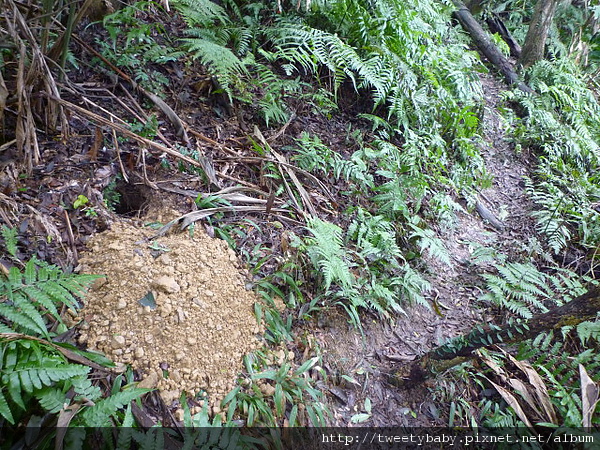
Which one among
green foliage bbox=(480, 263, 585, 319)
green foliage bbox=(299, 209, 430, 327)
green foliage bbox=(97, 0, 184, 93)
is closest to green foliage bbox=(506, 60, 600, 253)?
green foliage bbox=(480, 263, 585, 319)

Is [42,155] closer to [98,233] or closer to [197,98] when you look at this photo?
[98,233]

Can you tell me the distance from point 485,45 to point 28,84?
7096 mm

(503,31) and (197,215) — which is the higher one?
(503,31)

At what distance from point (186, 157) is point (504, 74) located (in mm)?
6084

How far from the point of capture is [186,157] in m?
2.67

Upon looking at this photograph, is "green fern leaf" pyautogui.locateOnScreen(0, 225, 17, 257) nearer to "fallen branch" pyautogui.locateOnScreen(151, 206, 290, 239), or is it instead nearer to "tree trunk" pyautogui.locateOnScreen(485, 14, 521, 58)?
"fallen branch" pyautogui.locateOnScreen(151, 206, 290, 239)

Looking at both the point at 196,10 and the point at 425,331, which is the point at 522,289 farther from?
the point at 196,10

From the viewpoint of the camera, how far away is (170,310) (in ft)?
6.37

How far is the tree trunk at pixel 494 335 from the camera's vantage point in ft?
5.99

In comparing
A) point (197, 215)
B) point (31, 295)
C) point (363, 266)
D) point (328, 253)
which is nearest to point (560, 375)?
point (363, 266)

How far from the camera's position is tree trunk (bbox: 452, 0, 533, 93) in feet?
20.9

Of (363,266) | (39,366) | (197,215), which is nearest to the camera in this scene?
(39,366)

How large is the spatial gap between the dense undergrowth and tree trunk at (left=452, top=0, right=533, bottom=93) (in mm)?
957

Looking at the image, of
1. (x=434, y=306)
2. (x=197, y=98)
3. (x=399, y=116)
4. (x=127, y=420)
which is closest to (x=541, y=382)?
(x=434, y=306)
